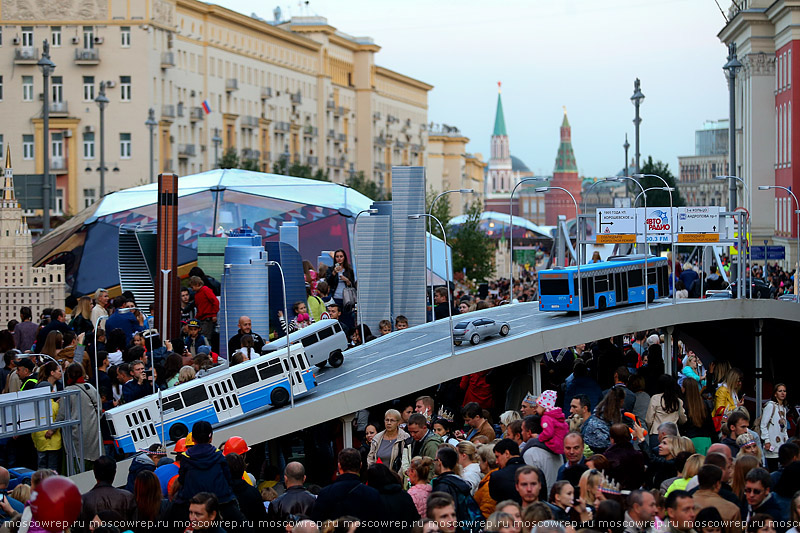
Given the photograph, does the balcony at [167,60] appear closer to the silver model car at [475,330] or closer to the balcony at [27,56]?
the balcony at [27,56]

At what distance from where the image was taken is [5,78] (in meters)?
73.8

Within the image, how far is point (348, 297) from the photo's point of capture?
2389 cm

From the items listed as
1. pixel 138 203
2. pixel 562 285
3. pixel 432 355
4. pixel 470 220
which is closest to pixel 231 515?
pixel 432 355

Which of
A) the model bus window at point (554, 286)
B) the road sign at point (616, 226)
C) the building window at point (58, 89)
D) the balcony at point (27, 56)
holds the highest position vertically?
the balcony at point (27, 56)

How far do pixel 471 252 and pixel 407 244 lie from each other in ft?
128

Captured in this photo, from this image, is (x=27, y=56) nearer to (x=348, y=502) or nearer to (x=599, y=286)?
(x=599, y=286)

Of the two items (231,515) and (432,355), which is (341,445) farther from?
(231,515)

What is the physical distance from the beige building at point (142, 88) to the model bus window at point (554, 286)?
175 ft

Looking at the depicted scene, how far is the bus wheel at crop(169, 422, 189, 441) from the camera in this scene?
51.3 ft

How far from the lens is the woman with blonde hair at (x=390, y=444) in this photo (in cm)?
1250

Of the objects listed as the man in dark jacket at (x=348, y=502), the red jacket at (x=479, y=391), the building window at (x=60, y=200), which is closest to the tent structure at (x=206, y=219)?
the red jacket at (x=479, y=391)

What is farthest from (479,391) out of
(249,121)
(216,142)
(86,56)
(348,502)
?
(249,121)

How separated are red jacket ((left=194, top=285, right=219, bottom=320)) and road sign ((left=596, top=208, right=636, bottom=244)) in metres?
6.52

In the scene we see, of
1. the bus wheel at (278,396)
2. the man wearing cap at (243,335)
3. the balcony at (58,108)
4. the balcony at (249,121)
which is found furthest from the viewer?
the balcony at (249,121)
